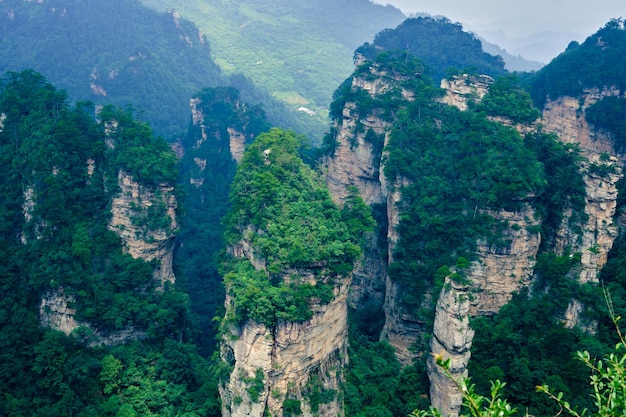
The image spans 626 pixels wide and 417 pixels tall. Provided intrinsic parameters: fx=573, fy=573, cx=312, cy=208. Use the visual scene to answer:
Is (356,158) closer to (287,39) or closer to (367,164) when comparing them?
(367,164)

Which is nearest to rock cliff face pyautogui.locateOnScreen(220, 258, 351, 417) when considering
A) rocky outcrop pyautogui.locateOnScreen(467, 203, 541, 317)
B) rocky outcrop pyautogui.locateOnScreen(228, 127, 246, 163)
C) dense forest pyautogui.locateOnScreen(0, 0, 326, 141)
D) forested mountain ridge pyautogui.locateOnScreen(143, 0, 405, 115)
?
rocky outcrop pyautogui.locateOnScreen(467, 203, 541, 317)

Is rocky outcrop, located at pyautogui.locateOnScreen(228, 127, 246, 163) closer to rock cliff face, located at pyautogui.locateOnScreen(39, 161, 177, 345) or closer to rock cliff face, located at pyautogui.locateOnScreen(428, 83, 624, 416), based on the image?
rock cliff face, located at pyautogui.locateOnScreen(39, 161, 177, 345)

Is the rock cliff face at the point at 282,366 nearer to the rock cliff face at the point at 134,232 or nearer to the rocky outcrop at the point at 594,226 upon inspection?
the rock cliff face at the point at 134,232

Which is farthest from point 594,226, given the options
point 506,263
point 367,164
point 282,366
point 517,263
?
point 282,366

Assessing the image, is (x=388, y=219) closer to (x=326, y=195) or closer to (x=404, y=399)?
(x=326, y=195)

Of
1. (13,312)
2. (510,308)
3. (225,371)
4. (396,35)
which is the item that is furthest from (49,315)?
(396,35)
